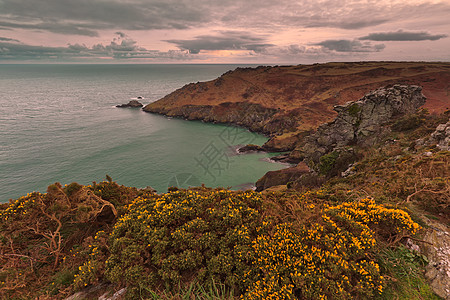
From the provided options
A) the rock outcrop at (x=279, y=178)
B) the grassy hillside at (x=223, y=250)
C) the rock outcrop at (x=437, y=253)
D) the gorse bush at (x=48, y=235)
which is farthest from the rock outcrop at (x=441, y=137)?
the gorse bush at (x=48, y=235)

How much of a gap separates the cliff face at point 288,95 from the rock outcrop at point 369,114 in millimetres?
33014

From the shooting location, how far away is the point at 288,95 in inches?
5094

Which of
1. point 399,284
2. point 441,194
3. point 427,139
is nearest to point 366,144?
point 427,139

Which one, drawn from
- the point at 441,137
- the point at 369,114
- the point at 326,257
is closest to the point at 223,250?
the point at 326,257

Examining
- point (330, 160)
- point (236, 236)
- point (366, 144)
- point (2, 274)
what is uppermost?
point (236, 236)

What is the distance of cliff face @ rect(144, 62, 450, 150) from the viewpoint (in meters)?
94.9

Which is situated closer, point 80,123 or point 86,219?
point 86,219

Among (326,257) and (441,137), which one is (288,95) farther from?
(326,257)

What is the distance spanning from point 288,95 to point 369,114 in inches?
3676

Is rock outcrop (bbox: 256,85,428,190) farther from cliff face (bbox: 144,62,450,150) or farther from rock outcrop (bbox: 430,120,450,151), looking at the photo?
cliff face (bbox: 144,62,450,150)

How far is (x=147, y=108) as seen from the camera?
435 ft

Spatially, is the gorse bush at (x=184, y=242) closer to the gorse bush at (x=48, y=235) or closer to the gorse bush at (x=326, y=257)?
the gorse bush at (x=326, y=257)

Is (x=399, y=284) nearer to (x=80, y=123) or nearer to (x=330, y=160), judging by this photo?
(x=330, y=160)

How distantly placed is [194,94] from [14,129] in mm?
92791
